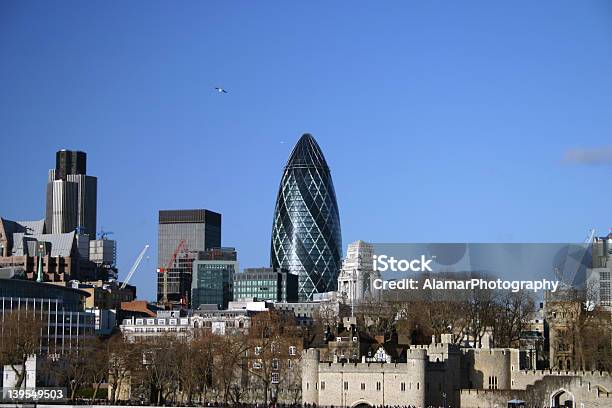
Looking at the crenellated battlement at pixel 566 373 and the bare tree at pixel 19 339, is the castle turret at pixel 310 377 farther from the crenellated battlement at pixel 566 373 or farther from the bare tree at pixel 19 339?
the bare tree at pixel 19 339

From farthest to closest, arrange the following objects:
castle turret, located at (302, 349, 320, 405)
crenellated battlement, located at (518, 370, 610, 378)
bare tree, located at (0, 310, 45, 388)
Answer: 1. bare tree, located at (0, 310, 45, 388)
2. castle turret, located at (302, 349, 320, 405)
3. crenellated battlement, located at (518, 370, 610, 378)

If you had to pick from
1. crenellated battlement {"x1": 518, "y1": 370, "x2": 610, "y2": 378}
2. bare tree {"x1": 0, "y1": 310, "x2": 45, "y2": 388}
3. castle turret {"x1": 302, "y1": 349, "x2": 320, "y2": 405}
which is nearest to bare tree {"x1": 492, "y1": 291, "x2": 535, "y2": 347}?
crenellated battlement {"x1": 518, "y1": 370, "x2": 610, "y2": 378}

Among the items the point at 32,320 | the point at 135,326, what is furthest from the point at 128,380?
the point at 135,326

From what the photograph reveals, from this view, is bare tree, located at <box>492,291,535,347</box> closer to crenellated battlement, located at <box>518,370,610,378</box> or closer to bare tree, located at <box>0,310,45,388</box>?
crenellated battlement, located at <box>518,370,610,378</box>

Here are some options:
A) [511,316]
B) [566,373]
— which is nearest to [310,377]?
[566,373]

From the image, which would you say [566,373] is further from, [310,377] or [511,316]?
[511,316]

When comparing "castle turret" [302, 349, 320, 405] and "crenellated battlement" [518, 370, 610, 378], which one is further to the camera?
"castle turret" [302, 349, 320, 405]

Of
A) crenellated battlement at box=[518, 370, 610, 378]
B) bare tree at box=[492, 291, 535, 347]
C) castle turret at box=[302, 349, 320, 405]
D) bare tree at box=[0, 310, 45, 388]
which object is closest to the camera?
crenellated battlement at box=[518, 370, 610, 378]

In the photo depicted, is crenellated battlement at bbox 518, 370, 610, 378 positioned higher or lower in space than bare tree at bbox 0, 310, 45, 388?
lower

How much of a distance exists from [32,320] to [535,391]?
6048 cm

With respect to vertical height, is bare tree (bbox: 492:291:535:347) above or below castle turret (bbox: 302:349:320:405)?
above

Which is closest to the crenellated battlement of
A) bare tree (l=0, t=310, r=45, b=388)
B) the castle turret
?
the castle turret

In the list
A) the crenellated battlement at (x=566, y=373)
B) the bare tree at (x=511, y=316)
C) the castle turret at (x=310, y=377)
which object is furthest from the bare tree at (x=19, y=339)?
the bare tree at (x=511, y=316)

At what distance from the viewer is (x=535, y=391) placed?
103 metres
